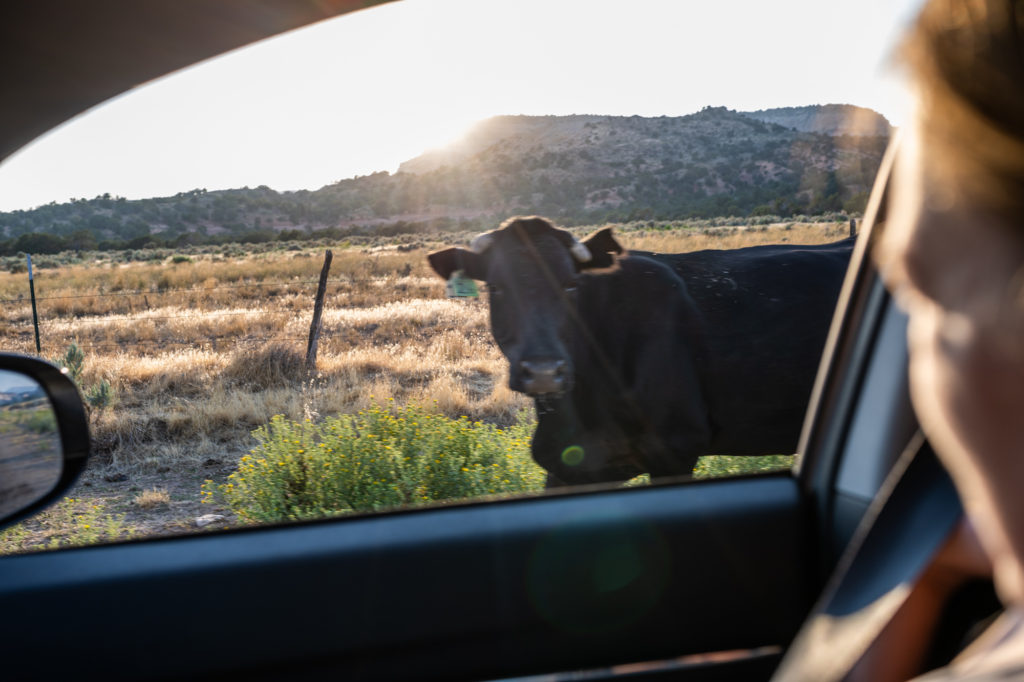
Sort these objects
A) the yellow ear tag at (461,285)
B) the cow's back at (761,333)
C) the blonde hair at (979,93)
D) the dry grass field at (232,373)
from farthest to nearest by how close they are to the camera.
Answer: the dry grass field at (232,373) < the yellow ear tag at (461,285) < the cow's back at (761,333) < the blonde hair at (979,93)

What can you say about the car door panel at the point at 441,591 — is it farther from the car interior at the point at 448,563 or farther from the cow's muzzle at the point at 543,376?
the cow's muzzle at the point at 543,376

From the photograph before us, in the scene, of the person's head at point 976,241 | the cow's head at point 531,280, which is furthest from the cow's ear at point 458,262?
the person's head at point 976,241

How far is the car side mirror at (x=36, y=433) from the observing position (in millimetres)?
1849

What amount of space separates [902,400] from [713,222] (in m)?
8.91

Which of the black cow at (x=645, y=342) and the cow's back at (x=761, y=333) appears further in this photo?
the cow's back at (x=761, y=333)

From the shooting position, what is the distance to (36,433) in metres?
1.88

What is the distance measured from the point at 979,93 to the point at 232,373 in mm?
9090

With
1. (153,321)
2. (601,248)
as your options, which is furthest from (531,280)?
(153,321)

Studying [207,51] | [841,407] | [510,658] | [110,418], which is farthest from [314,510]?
[110,418]

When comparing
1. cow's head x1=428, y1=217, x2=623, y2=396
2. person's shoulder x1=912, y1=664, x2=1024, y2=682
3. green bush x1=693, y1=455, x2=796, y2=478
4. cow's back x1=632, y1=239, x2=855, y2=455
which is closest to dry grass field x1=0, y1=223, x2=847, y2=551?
cow's back x1=632, y1=239, x2=855, y2=455

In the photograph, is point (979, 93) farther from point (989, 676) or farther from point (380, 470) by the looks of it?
point (380, 470)

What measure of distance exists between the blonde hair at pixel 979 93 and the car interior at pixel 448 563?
1.13 metres

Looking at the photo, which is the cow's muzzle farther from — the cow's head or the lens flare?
the lens flare

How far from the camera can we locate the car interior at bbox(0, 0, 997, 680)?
70.6 inches
